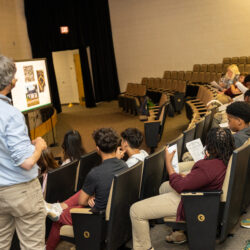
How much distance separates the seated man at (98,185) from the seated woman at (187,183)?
0.76ft

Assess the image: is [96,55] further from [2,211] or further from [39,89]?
[2,211]

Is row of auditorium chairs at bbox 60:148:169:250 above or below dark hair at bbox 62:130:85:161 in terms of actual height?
below

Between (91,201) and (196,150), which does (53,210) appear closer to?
(91,201)

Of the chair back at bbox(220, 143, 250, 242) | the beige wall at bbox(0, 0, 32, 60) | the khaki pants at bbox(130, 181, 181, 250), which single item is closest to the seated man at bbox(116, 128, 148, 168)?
the khaki pants at bbox(130, 181, 181, 250)

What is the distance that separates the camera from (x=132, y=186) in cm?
244

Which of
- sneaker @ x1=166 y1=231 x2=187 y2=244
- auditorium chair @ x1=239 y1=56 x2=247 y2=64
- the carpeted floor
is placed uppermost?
auditorium chair @ x1=239 y1=56 x2=247 y2=64

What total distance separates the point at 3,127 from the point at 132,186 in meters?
1.03

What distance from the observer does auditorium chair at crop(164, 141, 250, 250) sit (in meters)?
2.26

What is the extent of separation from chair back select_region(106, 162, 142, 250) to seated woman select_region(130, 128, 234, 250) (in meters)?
0.06

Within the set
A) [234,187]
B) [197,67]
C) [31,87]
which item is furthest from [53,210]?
[197,67]

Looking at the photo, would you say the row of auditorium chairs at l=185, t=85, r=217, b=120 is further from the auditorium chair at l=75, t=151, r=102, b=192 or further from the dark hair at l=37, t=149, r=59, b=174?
the dark hair at l=37, t=149, r=59, b=174

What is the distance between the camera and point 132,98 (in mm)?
10141

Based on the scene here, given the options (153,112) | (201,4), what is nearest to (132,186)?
(153,112)

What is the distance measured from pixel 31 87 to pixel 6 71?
13.4 feet
